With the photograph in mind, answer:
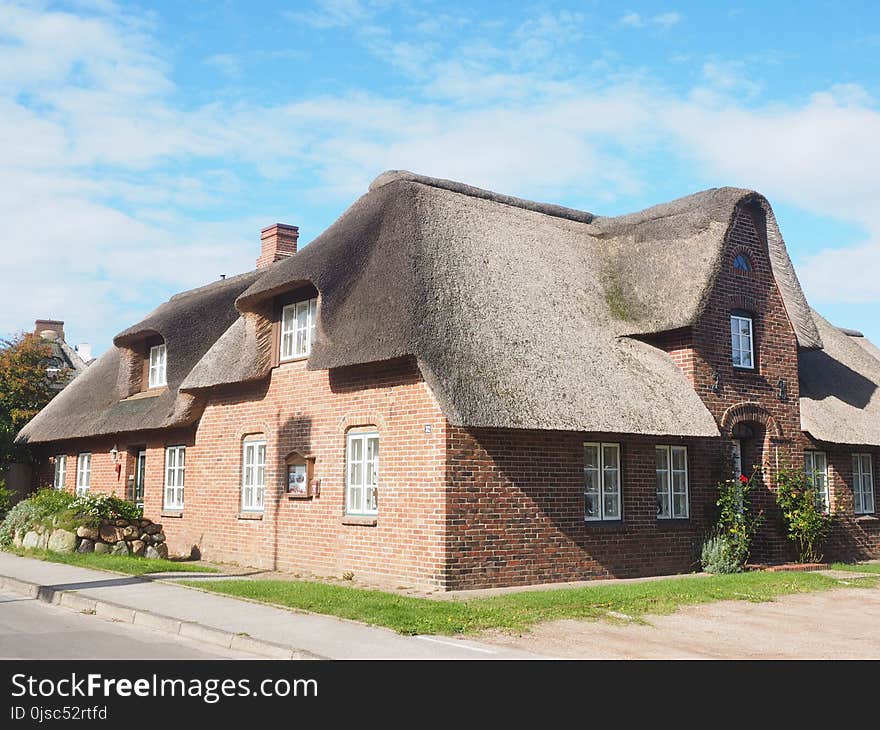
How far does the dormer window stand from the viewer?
18.2 m

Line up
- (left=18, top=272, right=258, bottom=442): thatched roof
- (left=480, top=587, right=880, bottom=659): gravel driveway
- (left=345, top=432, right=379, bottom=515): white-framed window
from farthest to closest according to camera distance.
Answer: (left=18, top=272, right=258, bottom=442): thatched roof
(left=345, top=432, right=379, bottom=515): white-framed window
(left=480, top=587, right=880, bottom=659): gravel driveway

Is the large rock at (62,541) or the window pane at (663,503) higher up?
the window pane at (663,503)

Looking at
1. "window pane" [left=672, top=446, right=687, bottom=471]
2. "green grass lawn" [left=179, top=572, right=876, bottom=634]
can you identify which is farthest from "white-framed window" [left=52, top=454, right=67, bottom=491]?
"window pane" [left=672, top=446, right=687, bottom=471]

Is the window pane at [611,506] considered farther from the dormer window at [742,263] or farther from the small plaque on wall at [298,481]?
the dormer window at [742,263]

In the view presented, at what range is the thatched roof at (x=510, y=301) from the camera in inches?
551

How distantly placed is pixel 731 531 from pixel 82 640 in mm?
11689

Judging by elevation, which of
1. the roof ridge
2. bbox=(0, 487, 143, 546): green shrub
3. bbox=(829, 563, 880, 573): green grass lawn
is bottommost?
bbox=(829, 563, 880, 573): green grass lawn

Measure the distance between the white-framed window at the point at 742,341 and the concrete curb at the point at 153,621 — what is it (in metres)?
11.9

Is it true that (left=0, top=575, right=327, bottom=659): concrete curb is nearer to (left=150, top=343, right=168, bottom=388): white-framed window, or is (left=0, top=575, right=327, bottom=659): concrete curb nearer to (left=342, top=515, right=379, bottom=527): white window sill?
(left=342, top=515, right=379, bottom=527): white window sill

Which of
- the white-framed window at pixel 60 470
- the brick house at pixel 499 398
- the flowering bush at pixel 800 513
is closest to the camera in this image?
the brick house at pixel 499 398

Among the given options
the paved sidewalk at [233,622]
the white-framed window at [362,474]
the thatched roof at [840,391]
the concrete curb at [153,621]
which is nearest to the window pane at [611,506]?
the white-framed window at [362,474]

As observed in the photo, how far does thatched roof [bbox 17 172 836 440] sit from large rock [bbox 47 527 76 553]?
121 inches

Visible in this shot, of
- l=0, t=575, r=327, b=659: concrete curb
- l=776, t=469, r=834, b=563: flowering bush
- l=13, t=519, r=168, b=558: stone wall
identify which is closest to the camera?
l=0, t=575, r=327, b=659: concrete curb
